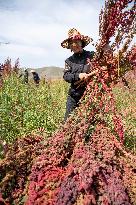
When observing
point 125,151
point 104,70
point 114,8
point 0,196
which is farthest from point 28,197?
point 114,8

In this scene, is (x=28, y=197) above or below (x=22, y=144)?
below

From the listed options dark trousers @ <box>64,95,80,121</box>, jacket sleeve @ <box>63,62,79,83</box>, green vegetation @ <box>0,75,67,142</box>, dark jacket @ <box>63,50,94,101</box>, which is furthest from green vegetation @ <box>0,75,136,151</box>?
jacket sleeve @ <box>63,62,79,83</box>

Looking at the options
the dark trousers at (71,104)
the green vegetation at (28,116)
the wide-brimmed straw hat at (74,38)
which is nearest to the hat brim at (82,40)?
the wide-brimmed straw hat at (74,38)

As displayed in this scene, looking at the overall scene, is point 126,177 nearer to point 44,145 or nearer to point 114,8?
point 44,145

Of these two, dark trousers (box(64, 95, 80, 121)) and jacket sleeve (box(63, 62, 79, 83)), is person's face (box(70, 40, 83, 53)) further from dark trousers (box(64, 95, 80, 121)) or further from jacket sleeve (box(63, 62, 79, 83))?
dark trousers (box(64, 95, 80, 121))

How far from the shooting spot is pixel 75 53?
19.4ft

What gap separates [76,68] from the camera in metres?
5.83

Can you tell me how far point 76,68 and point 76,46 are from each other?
345 millimetres

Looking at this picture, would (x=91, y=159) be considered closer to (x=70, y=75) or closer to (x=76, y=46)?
(x=70, y=75)

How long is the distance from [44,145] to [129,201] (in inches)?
55.5

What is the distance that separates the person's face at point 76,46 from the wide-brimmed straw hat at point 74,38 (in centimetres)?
6

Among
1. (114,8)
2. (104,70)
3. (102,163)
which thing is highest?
(114,8)

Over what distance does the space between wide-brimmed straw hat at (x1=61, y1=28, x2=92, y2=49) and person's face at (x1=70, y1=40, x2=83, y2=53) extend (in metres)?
0.06

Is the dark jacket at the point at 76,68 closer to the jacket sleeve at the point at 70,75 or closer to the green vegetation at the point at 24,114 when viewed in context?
the jacket sleeve at the point at 70,75
